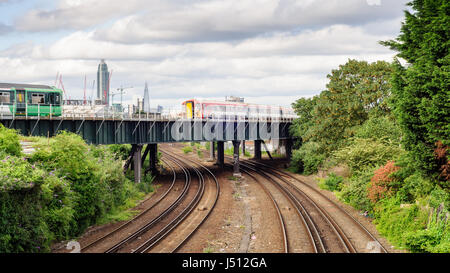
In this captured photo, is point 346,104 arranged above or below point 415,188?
above

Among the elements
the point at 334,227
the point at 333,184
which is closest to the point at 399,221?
the point at 334,227

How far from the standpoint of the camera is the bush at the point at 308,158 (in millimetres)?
40253

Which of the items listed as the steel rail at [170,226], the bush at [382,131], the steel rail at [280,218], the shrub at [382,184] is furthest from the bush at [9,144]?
the bush at [382,131]

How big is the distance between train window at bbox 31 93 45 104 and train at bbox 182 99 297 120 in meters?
17.5

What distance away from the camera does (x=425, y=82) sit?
688 inches

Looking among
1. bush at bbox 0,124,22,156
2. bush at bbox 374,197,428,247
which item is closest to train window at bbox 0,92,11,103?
bush at bbox 0,124,22,156

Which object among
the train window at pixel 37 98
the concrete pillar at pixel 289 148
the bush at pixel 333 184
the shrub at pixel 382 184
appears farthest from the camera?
the concrete pillar at pixel 289 148

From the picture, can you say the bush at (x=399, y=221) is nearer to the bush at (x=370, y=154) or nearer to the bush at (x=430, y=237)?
A: the bush at (x=430, y=237)

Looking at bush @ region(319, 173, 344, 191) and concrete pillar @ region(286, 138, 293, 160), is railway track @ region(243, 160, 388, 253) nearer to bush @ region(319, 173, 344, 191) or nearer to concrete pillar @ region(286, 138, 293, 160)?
bush @ region(319, 173, 344, 191)

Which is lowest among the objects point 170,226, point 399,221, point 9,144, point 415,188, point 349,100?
point 170,226

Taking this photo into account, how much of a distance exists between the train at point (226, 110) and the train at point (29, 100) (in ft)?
54.0

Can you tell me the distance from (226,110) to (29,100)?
2676cm

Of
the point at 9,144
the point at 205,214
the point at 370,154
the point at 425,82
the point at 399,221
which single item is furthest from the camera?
the point at 370,154

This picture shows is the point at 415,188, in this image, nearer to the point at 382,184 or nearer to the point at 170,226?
the point at 382,184
